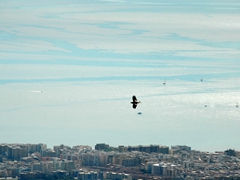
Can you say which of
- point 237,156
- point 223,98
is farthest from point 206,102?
point 237,156

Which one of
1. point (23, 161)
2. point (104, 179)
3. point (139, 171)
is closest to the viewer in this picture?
point (104, 179)

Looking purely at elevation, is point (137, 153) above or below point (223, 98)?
below

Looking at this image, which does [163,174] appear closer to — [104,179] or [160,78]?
[104,179]

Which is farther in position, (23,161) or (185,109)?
(185,109)

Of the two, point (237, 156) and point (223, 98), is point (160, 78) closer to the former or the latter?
point (223, 98)

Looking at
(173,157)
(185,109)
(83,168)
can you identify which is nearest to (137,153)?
(173,157)

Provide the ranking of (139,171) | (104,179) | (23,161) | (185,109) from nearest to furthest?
(104,179)
(139,171)
(23,161)
(185,109)
